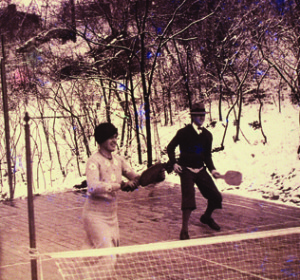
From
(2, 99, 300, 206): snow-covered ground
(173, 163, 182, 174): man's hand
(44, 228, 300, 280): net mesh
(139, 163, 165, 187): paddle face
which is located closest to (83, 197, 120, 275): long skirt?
(44, 228, 300, 280): net mesh

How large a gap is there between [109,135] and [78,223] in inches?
137

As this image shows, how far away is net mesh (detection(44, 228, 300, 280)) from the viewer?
4621mm

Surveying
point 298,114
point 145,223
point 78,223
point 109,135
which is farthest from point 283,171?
point 109,135

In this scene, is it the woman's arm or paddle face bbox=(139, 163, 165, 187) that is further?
paddle face bbox=(139, 163, 165, 187)

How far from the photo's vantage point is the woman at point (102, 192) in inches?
159

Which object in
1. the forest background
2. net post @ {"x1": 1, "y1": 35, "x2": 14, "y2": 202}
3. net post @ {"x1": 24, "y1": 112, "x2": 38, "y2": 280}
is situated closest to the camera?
net post @ {"x1": 24, "y1": 112, "x2": 38, "y2": 280}

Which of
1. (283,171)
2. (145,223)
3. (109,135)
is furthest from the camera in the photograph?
(283,171)

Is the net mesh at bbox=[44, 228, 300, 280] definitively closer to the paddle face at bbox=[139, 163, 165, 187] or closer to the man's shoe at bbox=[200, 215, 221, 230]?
the paddle face at bbox=[139, 163, 165, 187]

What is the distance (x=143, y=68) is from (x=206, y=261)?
421 centimetres

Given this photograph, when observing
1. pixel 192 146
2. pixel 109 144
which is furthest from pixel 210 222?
pixel 109 144

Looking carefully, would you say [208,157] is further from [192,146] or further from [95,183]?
[95,183]

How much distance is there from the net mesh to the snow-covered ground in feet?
7.29

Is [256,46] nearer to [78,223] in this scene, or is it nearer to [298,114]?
[298,114]

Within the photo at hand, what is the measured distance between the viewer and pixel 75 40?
8320 millimetres
